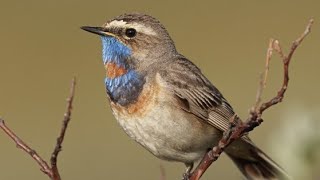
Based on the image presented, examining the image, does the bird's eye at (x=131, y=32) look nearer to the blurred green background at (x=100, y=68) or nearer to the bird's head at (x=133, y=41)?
the bird's head at (x=133, y=41)

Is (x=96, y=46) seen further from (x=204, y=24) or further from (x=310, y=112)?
(x=310, y=112)

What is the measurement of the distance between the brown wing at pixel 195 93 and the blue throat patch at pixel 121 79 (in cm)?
18

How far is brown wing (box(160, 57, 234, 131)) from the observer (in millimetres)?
5602

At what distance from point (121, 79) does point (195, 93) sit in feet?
1.63

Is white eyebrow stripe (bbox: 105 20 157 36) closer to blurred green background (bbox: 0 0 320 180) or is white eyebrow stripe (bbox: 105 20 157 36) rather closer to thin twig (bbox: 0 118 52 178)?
thin twig (bbox: 0 118 52 178)

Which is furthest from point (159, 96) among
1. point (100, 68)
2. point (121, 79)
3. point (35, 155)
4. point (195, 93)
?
point (100, 68)

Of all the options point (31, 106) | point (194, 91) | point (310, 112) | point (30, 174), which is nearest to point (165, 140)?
point (194, 91)

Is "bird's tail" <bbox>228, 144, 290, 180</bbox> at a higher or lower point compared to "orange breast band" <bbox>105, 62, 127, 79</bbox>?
lower

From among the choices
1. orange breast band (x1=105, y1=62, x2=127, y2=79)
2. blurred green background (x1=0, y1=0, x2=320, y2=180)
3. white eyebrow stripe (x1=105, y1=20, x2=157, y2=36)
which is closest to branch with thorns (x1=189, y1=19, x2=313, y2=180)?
orange breast band (x1=105, y1=62, x2=127, y2=79)

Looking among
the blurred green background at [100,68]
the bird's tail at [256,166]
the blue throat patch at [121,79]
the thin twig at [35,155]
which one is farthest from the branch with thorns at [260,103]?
the blurred green background at [100,68]

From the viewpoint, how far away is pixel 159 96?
5.37 metres

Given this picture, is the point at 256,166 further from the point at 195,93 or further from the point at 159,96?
the point at 159,96

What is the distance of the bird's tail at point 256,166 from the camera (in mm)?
5988

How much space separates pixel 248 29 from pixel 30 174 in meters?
8.60
